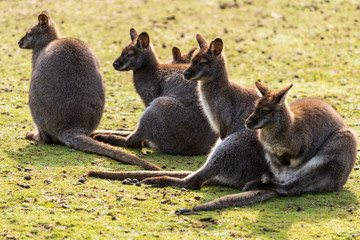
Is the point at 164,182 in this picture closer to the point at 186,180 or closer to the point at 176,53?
the point at 186,180

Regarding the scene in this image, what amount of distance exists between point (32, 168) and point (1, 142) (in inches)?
51.5

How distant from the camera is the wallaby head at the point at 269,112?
6.06 metres

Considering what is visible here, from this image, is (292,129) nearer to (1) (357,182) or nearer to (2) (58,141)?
(1) (357,182)

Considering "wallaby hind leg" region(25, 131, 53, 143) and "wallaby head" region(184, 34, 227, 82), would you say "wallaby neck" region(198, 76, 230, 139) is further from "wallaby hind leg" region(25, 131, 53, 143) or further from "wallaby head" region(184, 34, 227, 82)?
"wallaby hind leg" region(25, 131, 53, 143)

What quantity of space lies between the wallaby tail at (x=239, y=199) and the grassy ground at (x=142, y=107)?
90 mm

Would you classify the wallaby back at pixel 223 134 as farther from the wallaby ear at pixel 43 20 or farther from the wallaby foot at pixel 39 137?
the wallaby ear at pixel 43 20

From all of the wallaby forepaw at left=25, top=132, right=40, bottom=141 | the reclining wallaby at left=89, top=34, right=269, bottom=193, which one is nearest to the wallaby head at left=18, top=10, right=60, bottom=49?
the wallaby forepaw at left=25, top=132, right=40, bottom=141

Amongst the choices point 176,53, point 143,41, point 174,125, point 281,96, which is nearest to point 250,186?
point 281,96

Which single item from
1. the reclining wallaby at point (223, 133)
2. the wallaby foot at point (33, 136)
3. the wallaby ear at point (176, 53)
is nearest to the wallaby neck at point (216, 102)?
the reclining wallaby at point (223, 133)

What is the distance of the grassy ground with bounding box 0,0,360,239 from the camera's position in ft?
17.8

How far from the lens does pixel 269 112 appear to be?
611cm

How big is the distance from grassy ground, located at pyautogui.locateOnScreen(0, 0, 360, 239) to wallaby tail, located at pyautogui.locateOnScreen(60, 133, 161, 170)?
114 mm

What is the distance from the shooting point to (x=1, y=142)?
26.7 ft

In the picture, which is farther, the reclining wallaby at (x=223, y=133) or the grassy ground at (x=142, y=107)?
the reclining wallaby at (x=223, y=133)
